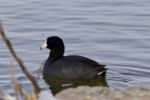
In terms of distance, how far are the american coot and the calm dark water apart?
0.24 meters

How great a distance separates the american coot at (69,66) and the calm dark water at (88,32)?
24cm

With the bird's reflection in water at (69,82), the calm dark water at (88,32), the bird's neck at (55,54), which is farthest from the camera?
the bird's neck at (55,54)

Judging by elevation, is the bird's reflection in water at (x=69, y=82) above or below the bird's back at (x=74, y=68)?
below

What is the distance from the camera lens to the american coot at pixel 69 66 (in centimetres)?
971

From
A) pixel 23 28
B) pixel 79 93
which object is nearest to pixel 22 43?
pixel 23 28

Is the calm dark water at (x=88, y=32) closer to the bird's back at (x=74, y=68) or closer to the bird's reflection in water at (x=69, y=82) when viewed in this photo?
the bird's reflection in water at (x=69, y=82)

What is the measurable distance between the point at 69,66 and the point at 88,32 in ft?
7.79

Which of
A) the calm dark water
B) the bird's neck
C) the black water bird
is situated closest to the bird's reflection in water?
the black water bird

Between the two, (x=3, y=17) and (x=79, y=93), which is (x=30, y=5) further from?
(x=79, y=93)

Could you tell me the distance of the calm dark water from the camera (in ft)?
32.3

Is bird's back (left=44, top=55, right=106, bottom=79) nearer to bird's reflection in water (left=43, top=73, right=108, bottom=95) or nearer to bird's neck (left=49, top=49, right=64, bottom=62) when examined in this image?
bird's reflection in water (left=43, top=73, right=108, bottom=95)

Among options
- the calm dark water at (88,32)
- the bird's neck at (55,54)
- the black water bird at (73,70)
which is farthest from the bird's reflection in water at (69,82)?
the bird's neck at (55,54)

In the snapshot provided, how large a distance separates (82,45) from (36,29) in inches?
60.5

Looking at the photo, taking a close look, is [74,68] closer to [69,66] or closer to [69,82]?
[69,66]
